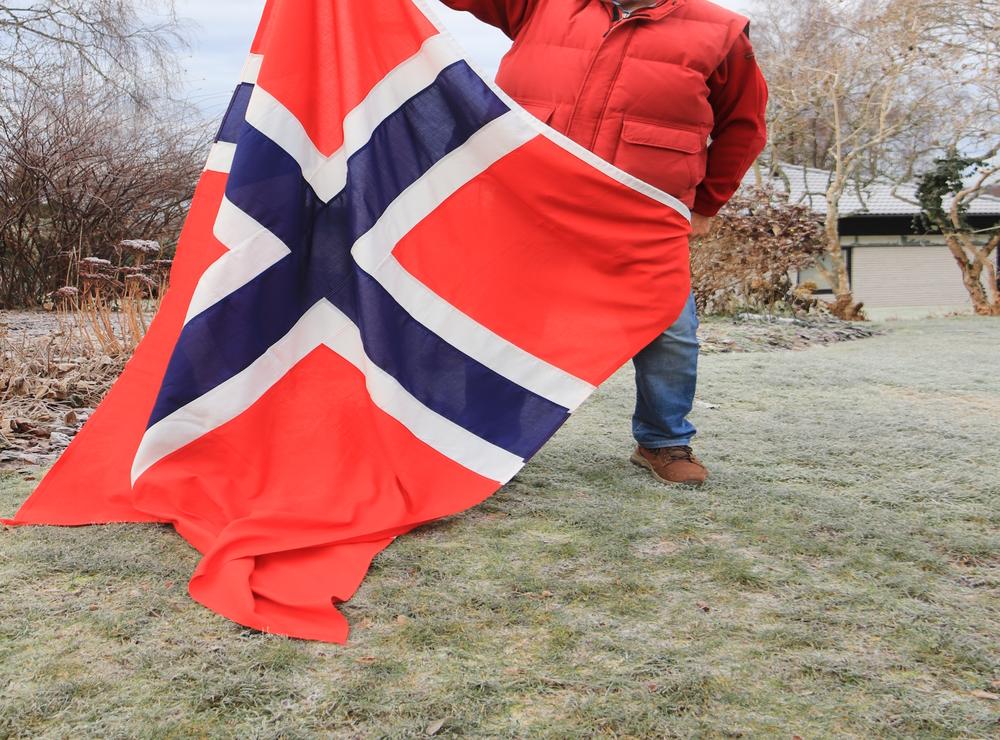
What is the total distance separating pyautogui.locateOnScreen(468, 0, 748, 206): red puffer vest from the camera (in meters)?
2.72

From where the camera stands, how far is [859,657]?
1.75 m

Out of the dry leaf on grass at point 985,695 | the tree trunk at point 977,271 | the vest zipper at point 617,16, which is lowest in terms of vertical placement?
the tree trunk at point 977,271

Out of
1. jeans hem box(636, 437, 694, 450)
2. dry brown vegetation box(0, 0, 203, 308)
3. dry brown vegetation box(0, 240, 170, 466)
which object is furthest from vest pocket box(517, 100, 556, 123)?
dry brown vegetation box(0, 0, 203, 308)

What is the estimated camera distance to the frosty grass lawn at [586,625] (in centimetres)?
154

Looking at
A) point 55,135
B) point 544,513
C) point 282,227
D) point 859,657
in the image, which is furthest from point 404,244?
point 55,135

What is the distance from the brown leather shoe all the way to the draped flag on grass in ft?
1.63

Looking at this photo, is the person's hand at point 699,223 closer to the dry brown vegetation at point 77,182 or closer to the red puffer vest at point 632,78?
the red puffer vest at point 632,78

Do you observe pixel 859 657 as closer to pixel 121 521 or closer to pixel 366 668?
pixel 366 668

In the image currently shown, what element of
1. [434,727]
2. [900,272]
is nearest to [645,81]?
[434,727]

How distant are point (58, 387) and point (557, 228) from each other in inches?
117

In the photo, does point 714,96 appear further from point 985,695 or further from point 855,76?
point 855,76

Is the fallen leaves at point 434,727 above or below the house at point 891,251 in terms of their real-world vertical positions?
above

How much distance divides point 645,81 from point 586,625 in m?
1.65

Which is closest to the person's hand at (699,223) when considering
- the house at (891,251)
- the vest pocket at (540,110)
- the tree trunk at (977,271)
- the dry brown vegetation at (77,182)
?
the vest pocket at (540,110)
